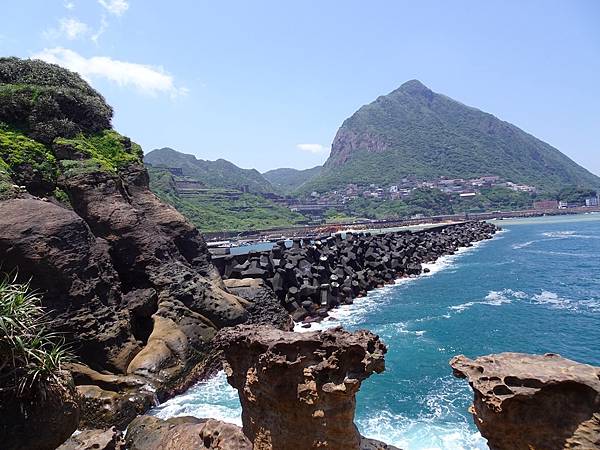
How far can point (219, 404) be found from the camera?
16062 mm

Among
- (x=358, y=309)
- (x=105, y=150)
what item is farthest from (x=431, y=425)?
(x=105, y=150)

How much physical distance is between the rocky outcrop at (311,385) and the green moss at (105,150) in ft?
53.3

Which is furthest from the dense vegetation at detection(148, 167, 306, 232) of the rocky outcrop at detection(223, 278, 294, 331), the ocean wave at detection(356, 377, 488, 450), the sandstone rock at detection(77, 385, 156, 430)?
the ocean wave at detection(356, 377, 488, 450)

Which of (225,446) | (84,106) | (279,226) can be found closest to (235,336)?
(225,446)

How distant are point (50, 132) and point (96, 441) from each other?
17249 mm

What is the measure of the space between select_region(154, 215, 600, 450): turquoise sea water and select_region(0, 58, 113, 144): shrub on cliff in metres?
14.9

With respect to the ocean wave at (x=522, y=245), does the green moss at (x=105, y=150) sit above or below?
above

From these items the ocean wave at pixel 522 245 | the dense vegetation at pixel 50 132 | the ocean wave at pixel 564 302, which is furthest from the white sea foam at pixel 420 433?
the ocean wave at pixel 522 245

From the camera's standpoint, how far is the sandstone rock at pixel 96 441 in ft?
30.9

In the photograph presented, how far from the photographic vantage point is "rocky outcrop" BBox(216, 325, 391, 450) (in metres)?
7.91

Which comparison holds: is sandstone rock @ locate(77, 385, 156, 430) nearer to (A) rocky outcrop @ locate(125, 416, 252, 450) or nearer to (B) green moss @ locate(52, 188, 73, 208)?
(A) rocky outcrop @ locate(125, 416, 252, 450)

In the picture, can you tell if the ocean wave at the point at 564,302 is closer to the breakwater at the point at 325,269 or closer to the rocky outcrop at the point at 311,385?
the breakwater at the point at 325,269

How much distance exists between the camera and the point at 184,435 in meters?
10.1

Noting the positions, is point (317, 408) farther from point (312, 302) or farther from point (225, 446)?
point (312, 302)
